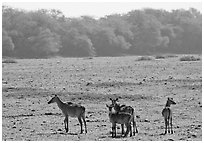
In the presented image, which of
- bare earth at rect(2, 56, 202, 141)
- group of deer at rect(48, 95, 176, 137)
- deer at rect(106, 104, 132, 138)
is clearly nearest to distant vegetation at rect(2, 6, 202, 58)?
bare earth at rect(2, 56, 202, 141)

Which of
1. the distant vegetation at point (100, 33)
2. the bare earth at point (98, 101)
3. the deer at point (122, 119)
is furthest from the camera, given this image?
the distant vegetation at point (100, 33)

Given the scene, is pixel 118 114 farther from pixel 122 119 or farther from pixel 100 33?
pixel 100 33

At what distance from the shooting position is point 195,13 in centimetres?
7788

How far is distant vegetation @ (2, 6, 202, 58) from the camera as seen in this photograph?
58.4m

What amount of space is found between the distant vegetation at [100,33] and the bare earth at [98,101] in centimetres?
2920

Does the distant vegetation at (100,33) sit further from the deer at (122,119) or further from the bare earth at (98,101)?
the deer at (122,119)

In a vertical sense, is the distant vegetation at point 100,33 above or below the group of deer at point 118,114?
above

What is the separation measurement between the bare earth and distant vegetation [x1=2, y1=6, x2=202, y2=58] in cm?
2920

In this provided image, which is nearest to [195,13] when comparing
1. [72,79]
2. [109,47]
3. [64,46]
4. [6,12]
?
[109,47]

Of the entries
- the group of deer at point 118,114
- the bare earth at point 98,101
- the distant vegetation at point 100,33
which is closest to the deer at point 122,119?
the group of deer at point 118,114

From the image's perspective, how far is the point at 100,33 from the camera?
6875 cm

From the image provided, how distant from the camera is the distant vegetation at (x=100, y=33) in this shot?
192ft

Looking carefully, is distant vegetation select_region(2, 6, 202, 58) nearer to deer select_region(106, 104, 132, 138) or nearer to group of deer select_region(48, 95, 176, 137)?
A: group of deer select_region(48, 95, 176, 137)

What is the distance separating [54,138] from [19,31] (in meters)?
48.7
